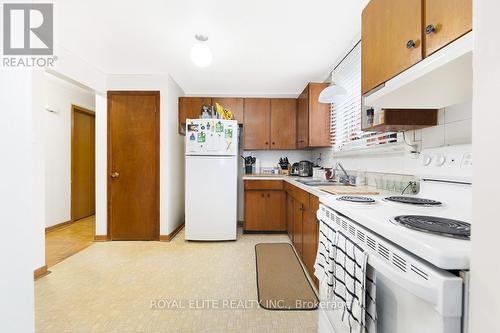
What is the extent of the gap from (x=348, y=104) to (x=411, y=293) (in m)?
2.30

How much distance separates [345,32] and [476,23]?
1.95m

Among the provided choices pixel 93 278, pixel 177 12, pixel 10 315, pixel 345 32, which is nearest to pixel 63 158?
pixel 93 278

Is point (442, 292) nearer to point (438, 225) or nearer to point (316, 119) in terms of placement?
point (438, 225)

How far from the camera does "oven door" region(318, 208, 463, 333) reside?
0.52 meters

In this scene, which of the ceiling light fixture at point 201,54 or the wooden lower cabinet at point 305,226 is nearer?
the wooden lower cabinet at point 305,226

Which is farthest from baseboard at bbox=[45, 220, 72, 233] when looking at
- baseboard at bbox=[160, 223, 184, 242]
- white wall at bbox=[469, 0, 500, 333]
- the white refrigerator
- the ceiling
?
white wall at bbox=[469, 0, 500, 333]

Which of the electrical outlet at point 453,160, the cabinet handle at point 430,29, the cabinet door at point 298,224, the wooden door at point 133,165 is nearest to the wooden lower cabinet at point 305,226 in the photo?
the cabinet door at point 298,224

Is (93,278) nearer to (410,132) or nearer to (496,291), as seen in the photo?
(496,291)

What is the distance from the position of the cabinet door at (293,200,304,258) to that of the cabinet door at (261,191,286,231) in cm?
64

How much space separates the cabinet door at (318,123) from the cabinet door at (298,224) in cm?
94

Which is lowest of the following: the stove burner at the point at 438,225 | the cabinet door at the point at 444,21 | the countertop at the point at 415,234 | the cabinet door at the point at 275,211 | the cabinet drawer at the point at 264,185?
the cabinet door at the point at 275,211

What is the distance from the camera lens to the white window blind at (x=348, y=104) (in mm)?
2287

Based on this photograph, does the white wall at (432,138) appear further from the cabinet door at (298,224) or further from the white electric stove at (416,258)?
the cabinet door at (298,224)

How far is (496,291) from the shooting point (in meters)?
0.42
